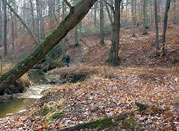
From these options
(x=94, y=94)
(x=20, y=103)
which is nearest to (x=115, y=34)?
(x=20, y=103)

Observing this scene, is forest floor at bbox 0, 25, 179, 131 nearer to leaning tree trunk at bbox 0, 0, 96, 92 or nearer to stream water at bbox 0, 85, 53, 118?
stream water at bbox 0, 85, 53, 118

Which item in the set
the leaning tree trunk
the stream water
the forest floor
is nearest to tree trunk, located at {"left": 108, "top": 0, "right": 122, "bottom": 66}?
the forest floor

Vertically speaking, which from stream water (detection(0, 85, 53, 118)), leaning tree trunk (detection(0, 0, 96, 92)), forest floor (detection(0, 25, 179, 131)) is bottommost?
stream water (detection(0, 85, 53, 118))

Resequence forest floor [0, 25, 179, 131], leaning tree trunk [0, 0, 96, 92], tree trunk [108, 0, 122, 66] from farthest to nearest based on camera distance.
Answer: tree trunk [108, 0, 122, 66] < forest floor [0, 25, 179, 131] < leaning tree trunk [0, 0, 96, 92]

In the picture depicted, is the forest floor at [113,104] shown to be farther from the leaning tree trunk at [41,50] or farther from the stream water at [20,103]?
the leaning tree trunk at [41,50]

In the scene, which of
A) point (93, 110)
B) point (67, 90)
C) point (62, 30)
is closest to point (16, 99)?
point (67, 90)

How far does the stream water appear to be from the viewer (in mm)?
11359

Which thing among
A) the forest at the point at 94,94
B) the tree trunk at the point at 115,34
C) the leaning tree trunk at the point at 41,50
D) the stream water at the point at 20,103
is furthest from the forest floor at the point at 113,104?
the tree trunk at the point at 115,34

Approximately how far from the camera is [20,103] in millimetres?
12945

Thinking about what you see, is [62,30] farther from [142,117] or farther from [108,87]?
[108,87]

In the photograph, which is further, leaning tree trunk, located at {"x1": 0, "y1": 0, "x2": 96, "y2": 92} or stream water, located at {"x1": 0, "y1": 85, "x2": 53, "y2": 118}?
stream water, located at {"x1": 0, "y1": 85, "x2": 53, "y2": 118}

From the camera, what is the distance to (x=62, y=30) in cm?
424

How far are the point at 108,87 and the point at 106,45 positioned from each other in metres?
19.3

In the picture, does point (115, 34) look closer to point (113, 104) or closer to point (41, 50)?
point (113, 104)
